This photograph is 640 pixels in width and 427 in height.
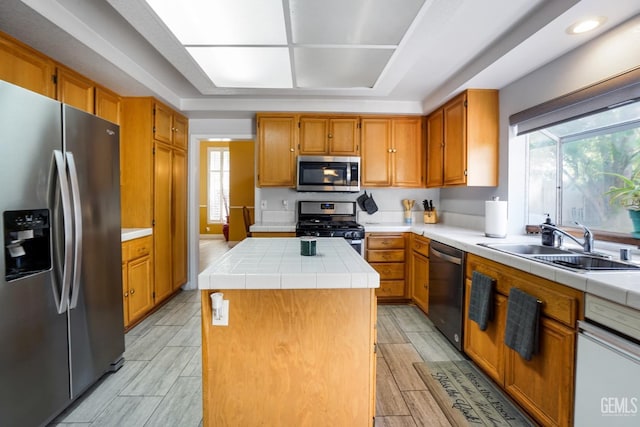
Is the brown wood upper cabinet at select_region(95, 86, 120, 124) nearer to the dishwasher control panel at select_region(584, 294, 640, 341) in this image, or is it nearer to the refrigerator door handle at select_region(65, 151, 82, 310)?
the refrigerator door handle at select_region(65, 151, 82, 310)

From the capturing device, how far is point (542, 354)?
5.12 ft

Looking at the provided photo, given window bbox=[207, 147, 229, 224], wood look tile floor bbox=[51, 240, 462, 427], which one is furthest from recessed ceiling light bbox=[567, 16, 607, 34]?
window bbox=[207, 147, 229, 224]

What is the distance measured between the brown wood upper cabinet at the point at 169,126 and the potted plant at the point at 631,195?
3.82m

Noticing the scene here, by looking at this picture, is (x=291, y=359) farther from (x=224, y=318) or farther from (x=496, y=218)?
(x=496, y=218)

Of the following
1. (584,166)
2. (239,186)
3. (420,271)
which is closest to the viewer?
(584,166)

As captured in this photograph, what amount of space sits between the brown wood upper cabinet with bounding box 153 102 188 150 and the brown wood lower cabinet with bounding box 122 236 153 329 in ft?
3.70

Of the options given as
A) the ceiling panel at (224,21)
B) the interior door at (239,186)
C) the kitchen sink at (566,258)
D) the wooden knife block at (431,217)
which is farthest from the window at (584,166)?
the interior door at (239,186)

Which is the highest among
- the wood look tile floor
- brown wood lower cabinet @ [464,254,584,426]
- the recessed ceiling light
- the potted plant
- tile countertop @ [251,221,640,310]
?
the recessed ceiling light

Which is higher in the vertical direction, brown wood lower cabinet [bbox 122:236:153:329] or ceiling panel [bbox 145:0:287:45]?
ceiling panel [bbox 145:0:287:45]

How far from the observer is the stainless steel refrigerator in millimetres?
1396

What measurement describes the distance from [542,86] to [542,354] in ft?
6.41

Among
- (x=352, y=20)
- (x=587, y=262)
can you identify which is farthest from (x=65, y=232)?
(x=587, y=262)

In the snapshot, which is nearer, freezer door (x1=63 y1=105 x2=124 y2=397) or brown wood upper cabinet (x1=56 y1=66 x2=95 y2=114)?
freezer door (x1=63 y1=105 x2=124 y2=397)

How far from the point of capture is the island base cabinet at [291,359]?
4.50 ft
